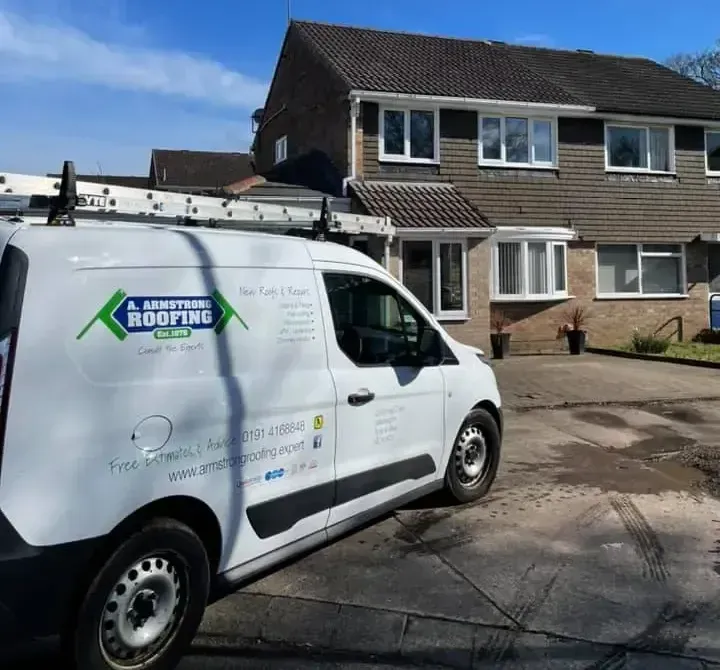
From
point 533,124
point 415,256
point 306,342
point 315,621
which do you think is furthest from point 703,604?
point 533,124

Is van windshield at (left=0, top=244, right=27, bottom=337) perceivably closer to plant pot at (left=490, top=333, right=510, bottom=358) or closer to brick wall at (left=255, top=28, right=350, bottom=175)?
brick wall at (left=255, top=28, right=350, bottom=175)

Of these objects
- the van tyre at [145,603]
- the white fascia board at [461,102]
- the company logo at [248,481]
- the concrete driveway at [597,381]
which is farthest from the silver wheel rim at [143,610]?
the white fascia board at [461,102]

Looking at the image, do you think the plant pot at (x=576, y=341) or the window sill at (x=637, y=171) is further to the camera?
the window sill at (x=637, y=171)

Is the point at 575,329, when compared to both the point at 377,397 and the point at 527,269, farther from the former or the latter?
Answer: the point at 377,397

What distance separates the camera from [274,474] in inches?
152

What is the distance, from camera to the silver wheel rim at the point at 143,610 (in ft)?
10.2

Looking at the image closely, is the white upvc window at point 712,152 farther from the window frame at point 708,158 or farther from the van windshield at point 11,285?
the van windshield at point 11,285

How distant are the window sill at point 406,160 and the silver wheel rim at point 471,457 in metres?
11.5

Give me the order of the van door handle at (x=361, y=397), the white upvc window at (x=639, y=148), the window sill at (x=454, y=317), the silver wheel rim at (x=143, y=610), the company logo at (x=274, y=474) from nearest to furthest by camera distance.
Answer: the silver wheel rim at (x=143, y=610) < the company logo at (x=274, y=474) < the van door handle at (x=361, y=397) < the window sill at (x=454, y=317) < the white upvc window at (x=639, y=148)

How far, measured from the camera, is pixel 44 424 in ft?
9.40

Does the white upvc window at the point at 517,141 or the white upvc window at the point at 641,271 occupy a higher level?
the white upvc window at the point at 517,141

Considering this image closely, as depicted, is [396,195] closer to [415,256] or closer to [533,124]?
[415,256]

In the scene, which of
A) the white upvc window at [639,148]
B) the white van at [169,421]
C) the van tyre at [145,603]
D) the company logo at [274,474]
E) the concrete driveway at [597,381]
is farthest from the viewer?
the white upvc window at [639,148]

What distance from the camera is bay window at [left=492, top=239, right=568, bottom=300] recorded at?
57.4 ft
